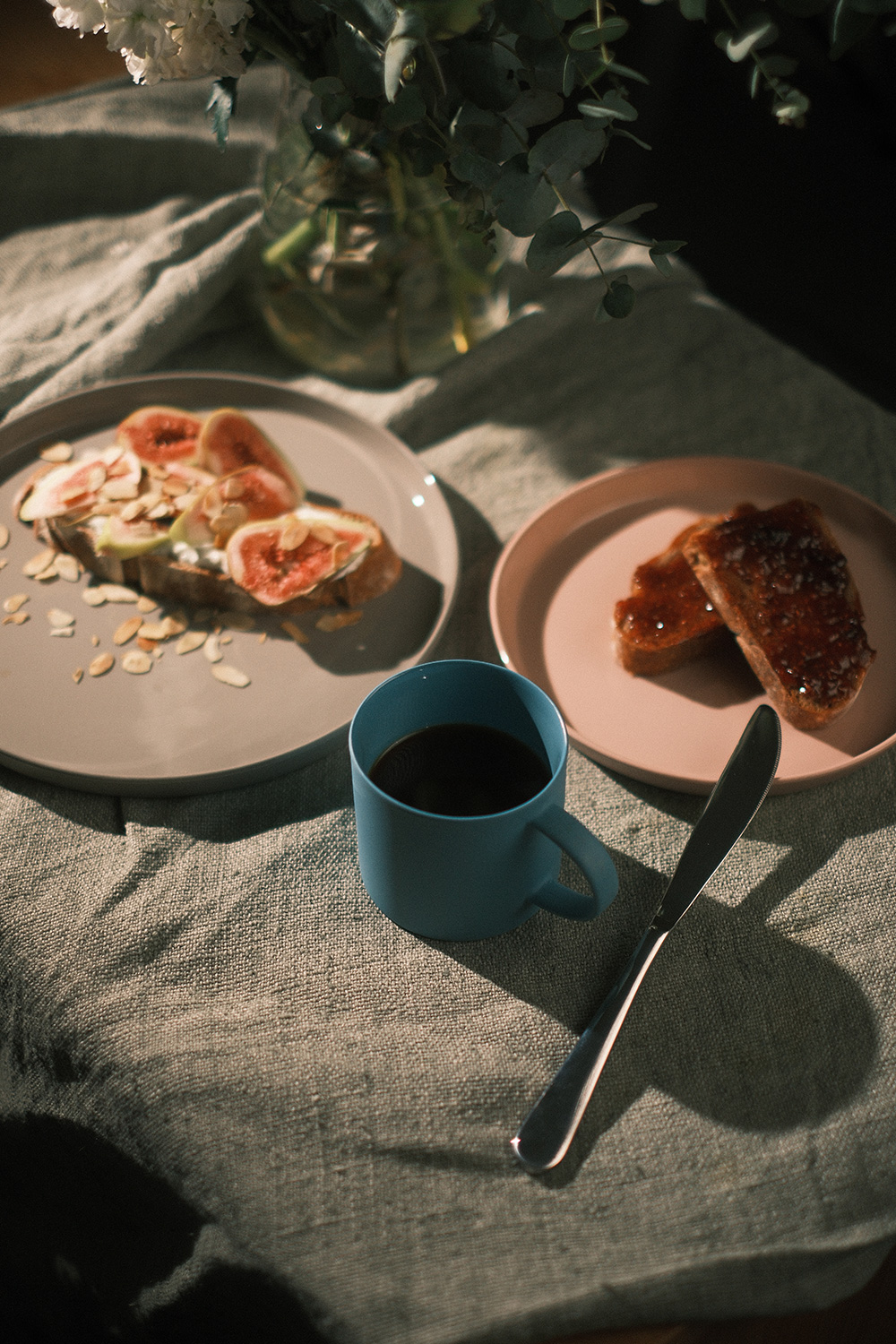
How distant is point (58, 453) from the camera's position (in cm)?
129

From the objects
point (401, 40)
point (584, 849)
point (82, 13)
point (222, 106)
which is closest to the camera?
point (584, 849)

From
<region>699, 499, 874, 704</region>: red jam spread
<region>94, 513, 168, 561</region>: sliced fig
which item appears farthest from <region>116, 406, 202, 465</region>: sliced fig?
<region>699, 499, 874, 704</region>: red jam spread

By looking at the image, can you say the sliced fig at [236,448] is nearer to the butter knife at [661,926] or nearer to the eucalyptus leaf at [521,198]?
the eucalyptus leaf at [521,198]

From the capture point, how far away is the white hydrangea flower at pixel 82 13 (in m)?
0.92

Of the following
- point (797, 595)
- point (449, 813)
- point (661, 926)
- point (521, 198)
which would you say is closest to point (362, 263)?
point (521, 198)

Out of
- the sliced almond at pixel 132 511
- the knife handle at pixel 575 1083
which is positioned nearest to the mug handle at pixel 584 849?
the knife handle at pixel 575 1083

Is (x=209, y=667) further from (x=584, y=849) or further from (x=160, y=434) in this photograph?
(x=584, y=849)

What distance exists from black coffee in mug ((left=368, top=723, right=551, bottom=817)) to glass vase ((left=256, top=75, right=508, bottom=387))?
28.1 inches

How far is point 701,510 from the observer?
127 centimetres

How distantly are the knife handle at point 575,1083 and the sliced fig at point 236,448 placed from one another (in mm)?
727

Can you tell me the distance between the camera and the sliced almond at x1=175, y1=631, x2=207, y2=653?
1089 mm

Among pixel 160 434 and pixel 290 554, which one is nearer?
pixel 290 554

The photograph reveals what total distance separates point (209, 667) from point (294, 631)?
0.35 ft

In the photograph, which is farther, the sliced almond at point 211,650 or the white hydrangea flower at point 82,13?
the sliced almond at point 211,650
